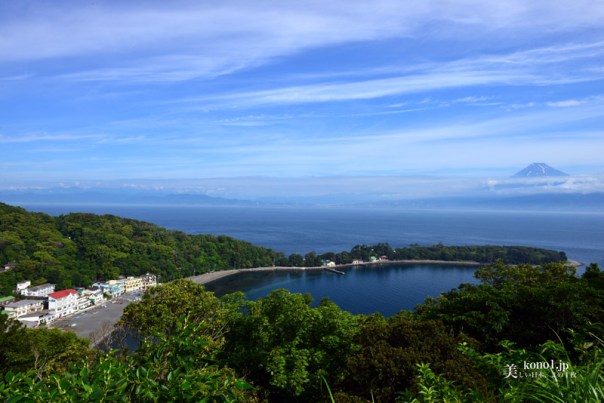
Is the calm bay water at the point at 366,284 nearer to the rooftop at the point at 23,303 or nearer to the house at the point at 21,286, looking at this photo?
the rooftop at the point at 23,303

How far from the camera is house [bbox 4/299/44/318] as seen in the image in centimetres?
2129

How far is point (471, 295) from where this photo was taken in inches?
276

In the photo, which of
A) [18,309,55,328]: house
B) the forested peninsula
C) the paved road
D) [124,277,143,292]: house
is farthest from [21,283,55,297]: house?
[124,277,143,292]: house

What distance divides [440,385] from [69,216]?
4502 cm

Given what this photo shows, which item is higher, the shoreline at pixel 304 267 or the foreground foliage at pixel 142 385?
the foreground foliage at pixel 142 385

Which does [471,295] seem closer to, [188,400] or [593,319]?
[593,319]

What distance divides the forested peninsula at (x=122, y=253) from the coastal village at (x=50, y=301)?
1732mm

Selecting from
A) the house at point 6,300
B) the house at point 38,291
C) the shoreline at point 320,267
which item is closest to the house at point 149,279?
the shoreline at point 320,267

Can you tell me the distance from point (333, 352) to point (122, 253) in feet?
108

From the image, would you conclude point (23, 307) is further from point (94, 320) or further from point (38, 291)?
point (94, 320)

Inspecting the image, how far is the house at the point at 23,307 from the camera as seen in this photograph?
21.3 metres

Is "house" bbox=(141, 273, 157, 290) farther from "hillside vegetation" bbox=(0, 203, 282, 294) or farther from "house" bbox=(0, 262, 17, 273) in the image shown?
"house" bbox=(0, 262, 17, 273)

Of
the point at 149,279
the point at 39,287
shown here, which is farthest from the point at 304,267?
the point at 39,287

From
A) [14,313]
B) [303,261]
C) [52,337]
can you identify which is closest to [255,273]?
[303,261]
